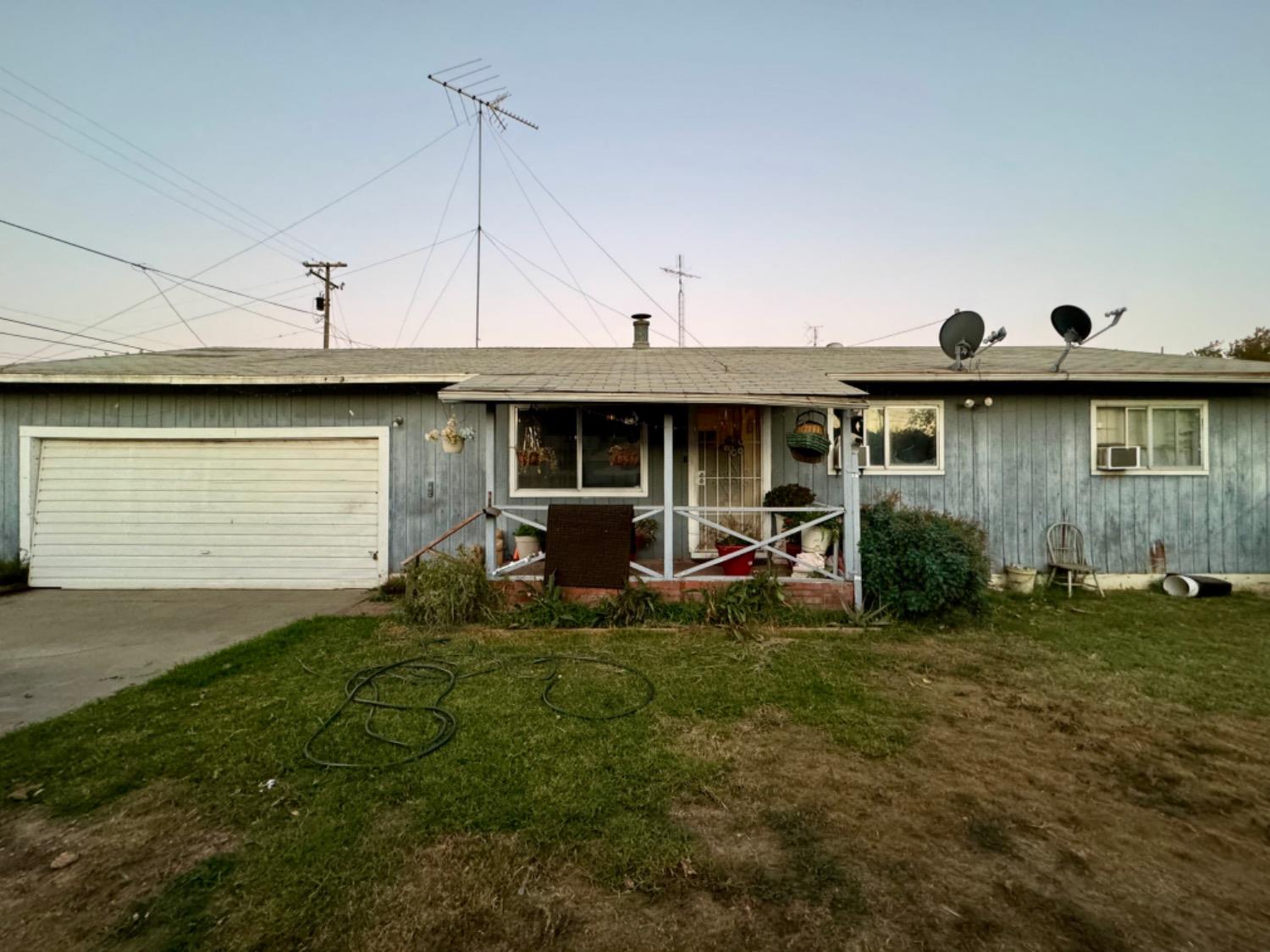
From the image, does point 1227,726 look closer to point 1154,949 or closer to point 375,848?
point 1154,949

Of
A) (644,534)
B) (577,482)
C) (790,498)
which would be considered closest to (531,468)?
(577,482)

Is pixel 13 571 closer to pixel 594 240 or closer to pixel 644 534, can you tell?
pixel 644 534

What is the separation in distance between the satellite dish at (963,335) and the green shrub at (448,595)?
279 inches

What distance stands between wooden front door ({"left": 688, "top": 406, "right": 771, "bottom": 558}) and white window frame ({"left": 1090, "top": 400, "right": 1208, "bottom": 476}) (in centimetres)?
478

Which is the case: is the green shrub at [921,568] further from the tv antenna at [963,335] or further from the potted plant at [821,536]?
the tv antenna at [963,335]

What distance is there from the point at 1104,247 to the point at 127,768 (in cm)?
1592

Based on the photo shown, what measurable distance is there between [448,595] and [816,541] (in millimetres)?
4309

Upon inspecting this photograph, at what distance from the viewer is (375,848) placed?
7.32 feet

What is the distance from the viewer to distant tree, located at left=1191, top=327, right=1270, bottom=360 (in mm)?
21172

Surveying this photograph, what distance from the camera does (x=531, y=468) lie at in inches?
296

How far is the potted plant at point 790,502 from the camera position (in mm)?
6633

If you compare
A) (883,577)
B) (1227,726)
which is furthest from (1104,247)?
(1227,726)

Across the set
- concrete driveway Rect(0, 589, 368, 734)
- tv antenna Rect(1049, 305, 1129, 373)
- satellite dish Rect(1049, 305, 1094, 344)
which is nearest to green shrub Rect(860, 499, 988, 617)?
tv antenna Rect(1049, 305, 1129, 373)

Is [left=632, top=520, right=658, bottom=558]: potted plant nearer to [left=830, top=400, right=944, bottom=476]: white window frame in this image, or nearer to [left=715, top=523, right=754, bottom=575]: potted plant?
[left=715, top=523, right=754, bottom=575]: potted plant
